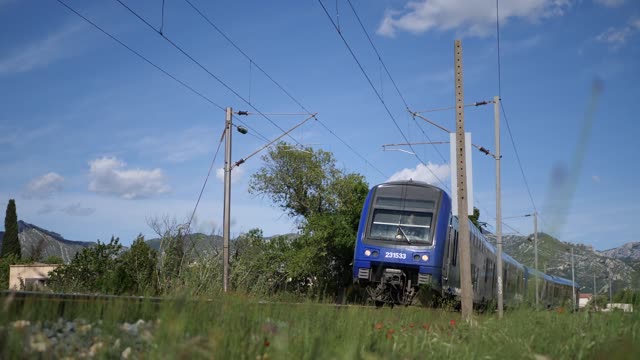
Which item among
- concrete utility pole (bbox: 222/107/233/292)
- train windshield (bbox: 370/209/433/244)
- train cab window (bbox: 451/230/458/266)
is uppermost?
concrete utility pole (bbox: 222/107/233/292)

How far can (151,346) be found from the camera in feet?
15.2

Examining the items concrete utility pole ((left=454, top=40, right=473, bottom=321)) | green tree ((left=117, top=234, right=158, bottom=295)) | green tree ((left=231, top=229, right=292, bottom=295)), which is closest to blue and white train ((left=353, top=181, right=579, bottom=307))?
concrete utility pole ((left=454, top=40, right=473, bottom=321))

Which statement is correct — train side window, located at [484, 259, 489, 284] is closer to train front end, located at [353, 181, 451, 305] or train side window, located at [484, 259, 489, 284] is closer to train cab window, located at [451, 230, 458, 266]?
train cab window, located at [451, 230, 458, 266]

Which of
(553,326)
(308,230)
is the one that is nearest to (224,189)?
(308,230)

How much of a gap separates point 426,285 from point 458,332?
1053 centimetres

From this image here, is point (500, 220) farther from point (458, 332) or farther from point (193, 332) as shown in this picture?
point (193, 332)

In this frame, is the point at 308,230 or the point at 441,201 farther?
the point at 308,230

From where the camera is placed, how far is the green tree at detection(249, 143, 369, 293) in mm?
38438

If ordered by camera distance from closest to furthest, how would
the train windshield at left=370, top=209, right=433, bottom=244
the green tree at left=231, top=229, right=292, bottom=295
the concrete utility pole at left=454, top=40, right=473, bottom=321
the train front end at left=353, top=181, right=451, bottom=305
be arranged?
the concrete utility pole at left=454, top=40, right=473, bottom=321 → the train front end at left=353, top=181, right=451, bottom=305 → the train windshield at left=370, top=209, right=433, bottom=244 → the green tree at left=231, top=229, right=292, bottom=295

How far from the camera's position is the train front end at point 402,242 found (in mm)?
18703

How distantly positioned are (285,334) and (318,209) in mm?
45905

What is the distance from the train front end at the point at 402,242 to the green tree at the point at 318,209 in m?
15.0

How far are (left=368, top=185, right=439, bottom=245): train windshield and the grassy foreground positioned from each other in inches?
418

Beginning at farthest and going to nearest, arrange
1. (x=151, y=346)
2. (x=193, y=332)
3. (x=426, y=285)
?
(x=426, y=285) < (x=193, y=332) < (x=151, y=346)
